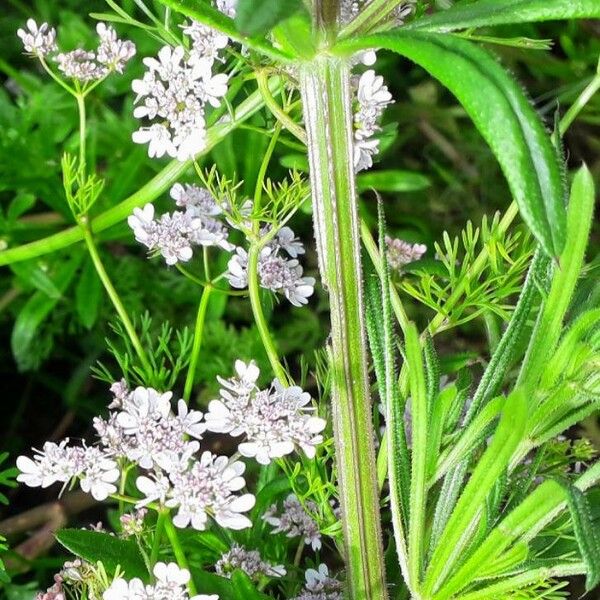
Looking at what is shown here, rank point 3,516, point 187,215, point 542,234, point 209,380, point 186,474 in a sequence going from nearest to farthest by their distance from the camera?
1. point 542,234
2. point 186,474
3. point 187,215
4. point 209,380
5. point 3,516

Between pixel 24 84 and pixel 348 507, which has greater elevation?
pixel 24 84

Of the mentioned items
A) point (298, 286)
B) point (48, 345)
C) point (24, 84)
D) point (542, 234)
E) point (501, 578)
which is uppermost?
point (24, 84)

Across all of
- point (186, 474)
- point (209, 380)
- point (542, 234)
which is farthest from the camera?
point (209, 380)

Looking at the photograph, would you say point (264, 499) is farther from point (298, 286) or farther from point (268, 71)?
point (268, 71)

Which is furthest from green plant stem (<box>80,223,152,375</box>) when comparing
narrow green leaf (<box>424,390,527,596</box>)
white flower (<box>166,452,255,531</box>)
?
narrow green leaf (<box>424,390,527,596</box>)

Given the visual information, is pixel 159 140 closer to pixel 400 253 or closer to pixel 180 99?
pixel 180 99

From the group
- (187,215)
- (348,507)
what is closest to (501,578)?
(348,507)

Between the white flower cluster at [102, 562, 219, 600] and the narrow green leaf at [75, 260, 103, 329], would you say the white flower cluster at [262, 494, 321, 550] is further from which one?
the narrow green leaf at [75, 260, 103, 329]
